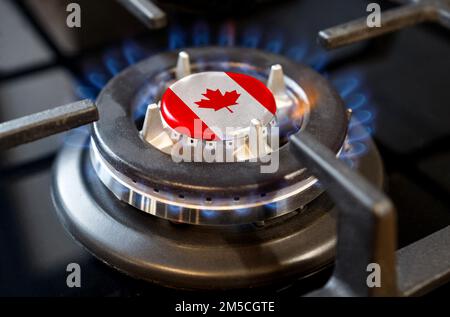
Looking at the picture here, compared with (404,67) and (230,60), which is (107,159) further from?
(404,67)

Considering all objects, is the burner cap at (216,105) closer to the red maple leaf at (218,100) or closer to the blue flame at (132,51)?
the red maple leaf at (218,100)

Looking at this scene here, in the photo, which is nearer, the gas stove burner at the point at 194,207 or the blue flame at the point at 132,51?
the gas stove burner at the point at 194,207

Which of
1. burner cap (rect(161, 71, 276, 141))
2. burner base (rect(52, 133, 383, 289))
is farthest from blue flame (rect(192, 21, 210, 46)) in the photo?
burner base (rect(52, 133, 383, 289))

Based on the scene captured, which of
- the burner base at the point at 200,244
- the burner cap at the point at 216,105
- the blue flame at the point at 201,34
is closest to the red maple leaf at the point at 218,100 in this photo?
the burner cap at the point at 216,105

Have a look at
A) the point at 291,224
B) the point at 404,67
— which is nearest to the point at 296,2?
the point at 404,67

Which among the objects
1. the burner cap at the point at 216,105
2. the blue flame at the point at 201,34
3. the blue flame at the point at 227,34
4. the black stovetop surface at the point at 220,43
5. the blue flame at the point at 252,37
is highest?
the burner cap at the point at 216,105

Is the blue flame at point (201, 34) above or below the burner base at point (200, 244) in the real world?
above

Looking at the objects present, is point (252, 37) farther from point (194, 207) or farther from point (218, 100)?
point (194, 207)
